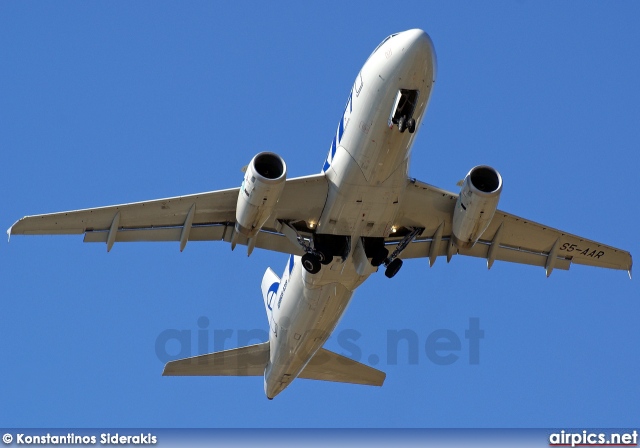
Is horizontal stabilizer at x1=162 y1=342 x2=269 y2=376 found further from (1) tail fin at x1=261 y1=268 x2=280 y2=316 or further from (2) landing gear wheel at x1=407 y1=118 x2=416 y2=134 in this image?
(2) landing gear wheel at x1=407 y1=118 x2=416 y2=134

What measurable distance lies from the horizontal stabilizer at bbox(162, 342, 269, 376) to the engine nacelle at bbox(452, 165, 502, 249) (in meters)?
8.30

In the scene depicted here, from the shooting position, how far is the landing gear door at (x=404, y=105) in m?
26.4

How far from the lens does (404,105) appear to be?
26.6 meters

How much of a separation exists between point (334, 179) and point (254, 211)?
213cm

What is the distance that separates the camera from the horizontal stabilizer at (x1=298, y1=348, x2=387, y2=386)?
36.0 meters

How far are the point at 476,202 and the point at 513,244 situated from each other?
4415 millimetres

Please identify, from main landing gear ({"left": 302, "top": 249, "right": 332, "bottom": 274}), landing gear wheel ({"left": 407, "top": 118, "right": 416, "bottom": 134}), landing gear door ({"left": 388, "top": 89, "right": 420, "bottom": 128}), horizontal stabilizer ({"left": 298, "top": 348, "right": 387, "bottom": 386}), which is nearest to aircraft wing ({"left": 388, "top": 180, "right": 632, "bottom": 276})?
main landing gear ({"left": 302, "top": 249, "right": 332, "bottom": 274})

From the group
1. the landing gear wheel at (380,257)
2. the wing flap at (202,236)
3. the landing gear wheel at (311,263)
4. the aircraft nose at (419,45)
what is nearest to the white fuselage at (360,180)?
the aircraft nose at (419,45)

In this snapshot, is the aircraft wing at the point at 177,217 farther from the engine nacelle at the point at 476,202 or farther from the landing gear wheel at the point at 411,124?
the engine nacelle at the point at 476,202

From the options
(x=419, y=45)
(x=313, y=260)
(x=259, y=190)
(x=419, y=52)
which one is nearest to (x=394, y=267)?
(x=313, y=260)

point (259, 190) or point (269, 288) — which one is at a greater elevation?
point (269, 288)

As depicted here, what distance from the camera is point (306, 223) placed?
29516 mm

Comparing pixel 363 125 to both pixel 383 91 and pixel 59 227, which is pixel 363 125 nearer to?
pixel 383 91

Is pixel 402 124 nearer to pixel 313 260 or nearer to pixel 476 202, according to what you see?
pixel 476 202
